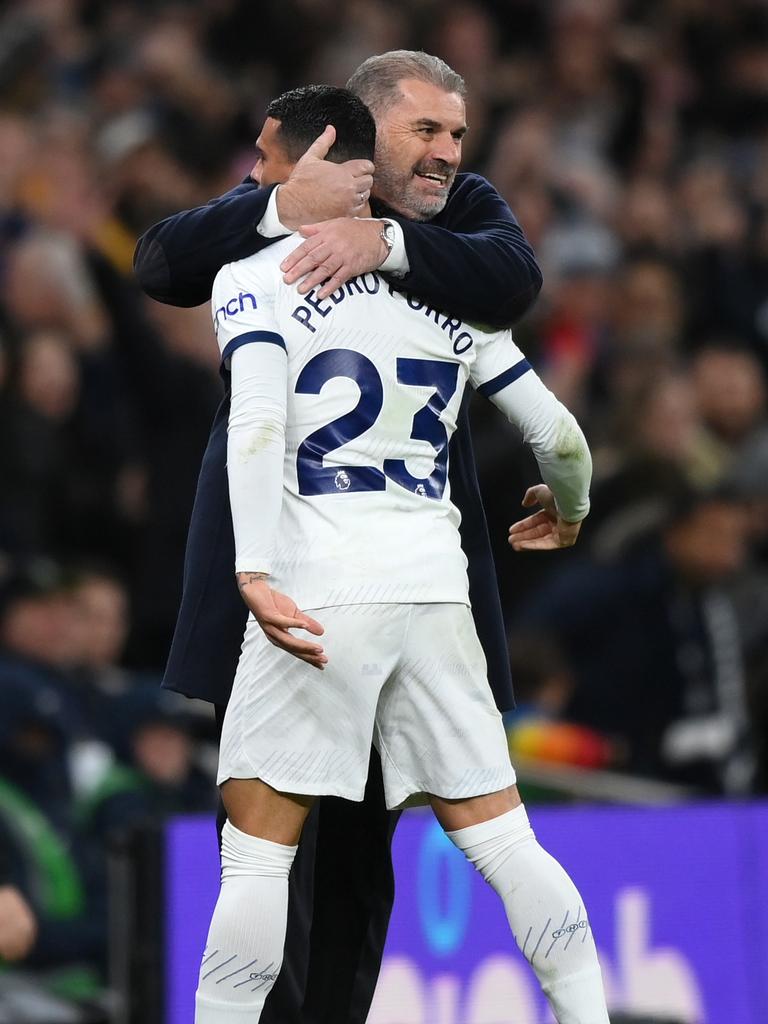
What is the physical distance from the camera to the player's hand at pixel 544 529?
10.9ft

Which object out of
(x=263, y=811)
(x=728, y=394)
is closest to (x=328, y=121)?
(x=263, y=811)

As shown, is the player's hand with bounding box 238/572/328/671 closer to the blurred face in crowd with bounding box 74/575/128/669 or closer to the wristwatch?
the wristwatch

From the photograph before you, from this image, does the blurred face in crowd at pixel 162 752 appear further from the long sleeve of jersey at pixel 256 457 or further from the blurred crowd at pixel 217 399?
the long sleeve of jersey at pixel 256 457

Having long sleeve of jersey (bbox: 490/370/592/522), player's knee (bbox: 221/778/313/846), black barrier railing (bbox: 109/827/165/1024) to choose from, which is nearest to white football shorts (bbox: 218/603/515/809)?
player's knee (bbox: 221/778/313/846)

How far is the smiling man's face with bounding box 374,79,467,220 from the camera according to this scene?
315cm

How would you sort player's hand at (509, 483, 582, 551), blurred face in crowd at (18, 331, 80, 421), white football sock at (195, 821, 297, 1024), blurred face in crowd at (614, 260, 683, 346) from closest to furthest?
white football sock at (195, 821, 297, 1024)
player's hand at (509, 483, 582, 551)
blurred face in crowd at (18, 331, 80, 421)
blurred face in crowd at (614, 260, 683, 346)

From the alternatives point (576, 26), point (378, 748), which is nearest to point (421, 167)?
point (378, 748)

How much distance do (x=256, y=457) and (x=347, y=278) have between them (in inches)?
12.9

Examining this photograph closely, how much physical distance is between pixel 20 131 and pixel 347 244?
4889 millimetres

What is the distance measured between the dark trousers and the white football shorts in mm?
362

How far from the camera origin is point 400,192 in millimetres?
3213

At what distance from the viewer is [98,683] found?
6.05 m

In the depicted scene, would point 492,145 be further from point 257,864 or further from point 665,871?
point 257,864

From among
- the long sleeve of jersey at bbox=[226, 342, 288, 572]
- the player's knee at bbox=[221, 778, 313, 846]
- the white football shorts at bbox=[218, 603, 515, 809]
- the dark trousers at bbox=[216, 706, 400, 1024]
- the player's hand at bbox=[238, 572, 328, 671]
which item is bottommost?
the dark trousers at bbox=[216, 706, 400, 1024]
